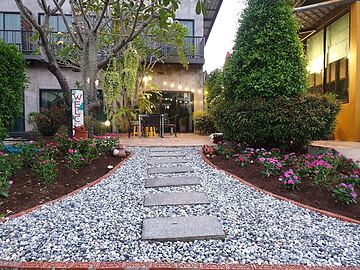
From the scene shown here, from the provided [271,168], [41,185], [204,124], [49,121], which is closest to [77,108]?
[49,121]

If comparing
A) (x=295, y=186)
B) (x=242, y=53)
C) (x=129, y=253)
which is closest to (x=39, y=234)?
(x=129, y=253)

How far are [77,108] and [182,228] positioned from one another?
4223 mm

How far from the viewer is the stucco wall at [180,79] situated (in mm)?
11812

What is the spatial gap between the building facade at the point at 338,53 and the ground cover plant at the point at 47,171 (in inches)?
214

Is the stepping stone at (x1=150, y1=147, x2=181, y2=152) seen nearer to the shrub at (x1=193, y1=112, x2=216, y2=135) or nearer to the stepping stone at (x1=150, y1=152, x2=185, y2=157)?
the stepping stone at (x1=150, y1=152, x2=185, y2=157)

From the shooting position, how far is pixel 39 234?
2271 mm

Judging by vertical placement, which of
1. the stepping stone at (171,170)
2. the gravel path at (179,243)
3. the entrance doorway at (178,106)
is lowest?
the gravel path at (179,243)

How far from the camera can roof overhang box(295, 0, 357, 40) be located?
7.27 m

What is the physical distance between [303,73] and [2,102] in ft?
19.9

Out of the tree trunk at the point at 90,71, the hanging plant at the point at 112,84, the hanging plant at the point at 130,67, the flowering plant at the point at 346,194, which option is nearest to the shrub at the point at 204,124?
the hanging plant at the point at 130,67

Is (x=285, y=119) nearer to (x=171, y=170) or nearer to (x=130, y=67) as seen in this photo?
(x=171, y=170)

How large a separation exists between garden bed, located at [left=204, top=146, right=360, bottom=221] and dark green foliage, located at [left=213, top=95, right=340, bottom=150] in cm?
71

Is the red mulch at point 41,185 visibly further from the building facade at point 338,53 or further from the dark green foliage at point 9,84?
the building facade at point 338,53

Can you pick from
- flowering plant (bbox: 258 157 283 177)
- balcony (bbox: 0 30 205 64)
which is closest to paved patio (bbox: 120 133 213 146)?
flowering plant (bbox: 258 157 283 177)
